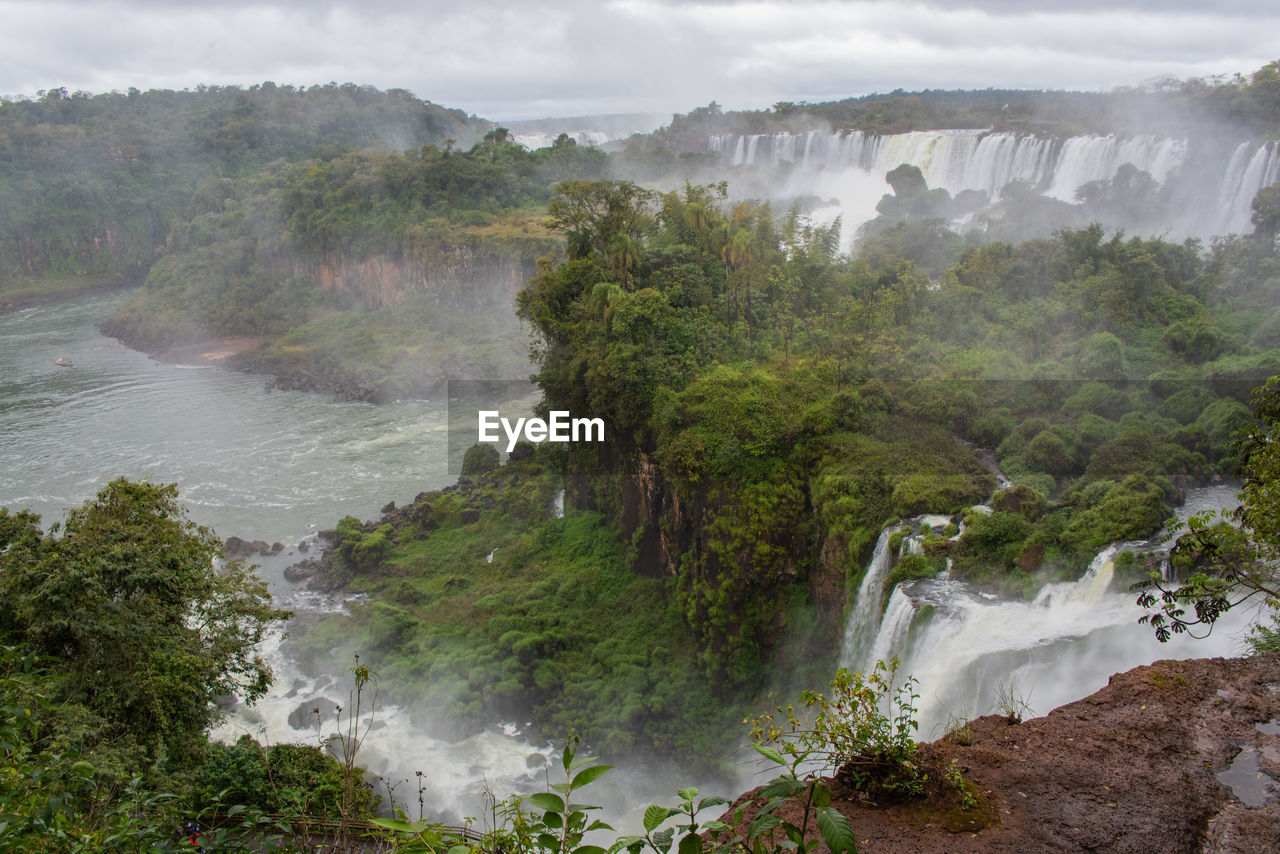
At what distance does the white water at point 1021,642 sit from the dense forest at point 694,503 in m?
0.56

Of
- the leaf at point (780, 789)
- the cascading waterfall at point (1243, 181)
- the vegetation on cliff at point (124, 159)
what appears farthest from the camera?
the vegetation on cliff at point (124, 159)

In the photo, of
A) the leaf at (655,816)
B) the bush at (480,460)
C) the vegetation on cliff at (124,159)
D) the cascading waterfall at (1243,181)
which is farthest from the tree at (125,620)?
the vegetation on cliff at (124,159)

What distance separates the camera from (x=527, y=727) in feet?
59.9

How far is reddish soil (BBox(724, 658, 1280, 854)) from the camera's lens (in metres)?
5.93

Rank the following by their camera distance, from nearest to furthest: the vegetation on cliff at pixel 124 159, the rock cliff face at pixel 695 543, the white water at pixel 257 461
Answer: the rock cliff face at pixel 695 543
the white water at pixel 257 461
the vegetation on cliff at pixel 124 159

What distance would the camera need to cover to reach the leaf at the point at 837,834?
3.35 m

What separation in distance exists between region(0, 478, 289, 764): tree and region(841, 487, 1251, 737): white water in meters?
10.2

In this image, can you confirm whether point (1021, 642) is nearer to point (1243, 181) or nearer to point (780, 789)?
point (780, 789)

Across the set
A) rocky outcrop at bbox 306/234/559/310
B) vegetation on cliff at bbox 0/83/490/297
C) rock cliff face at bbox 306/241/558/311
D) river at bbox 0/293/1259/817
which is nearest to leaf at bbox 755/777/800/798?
river at bbox 0/293/1259/817

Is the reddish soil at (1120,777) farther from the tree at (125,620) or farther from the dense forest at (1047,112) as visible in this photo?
the dense forest at (1047,112)

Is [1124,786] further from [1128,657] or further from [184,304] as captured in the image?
[184,304]

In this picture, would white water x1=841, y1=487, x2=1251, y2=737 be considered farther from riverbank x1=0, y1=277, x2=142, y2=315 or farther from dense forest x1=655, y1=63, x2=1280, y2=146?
riverbank x1=0, y1=277, x2=142, y2=315

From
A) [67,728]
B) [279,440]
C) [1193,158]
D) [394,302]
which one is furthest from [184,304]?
[1193,158]

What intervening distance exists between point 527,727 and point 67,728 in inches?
402
